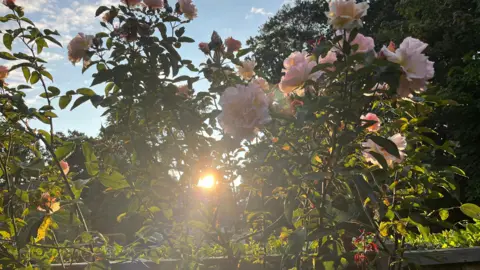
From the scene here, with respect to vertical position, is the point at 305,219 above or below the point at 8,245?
above

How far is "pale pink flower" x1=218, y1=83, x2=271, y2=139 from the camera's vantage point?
1112 millimetres

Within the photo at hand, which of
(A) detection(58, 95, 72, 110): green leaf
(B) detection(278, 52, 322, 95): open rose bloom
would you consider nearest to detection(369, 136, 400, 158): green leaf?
(B) detection(278, 52, 322, 95): open rose bloom

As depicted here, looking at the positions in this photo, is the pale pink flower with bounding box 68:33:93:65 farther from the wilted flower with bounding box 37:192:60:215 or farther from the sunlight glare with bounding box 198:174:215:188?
the sunlight glare with bounding box 198:174:215:188

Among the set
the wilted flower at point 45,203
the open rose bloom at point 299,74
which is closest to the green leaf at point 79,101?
the wilted flower at point 45,203

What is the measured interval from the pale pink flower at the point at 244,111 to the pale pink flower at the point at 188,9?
784 mm

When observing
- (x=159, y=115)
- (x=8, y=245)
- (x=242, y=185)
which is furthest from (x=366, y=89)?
(x=8, y=245)

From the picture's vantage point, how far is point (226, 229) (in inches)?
59.2

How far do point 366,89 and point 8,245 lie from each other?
1488 mm

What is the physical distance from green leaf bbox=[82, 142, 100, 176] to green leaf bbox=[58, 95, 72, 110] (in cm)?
22

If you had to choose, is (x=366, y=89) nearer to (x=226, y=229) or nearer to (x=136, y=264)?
(x=226, y=229)

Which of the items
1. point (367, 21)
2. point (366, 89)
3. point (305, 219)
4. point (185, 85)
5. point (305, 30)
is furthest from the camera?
point (305, 30)

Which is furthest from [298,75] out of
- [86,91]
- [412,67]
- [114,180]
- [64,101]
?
[64,101]

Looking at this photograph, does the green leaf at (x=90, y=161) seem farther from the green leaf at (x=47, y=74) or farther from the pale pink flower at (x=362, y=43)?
the pale pink flower at (x=362, y=43)

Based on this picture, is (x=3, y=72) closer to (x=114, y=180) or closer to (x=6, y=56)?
(x=6, y=56)
